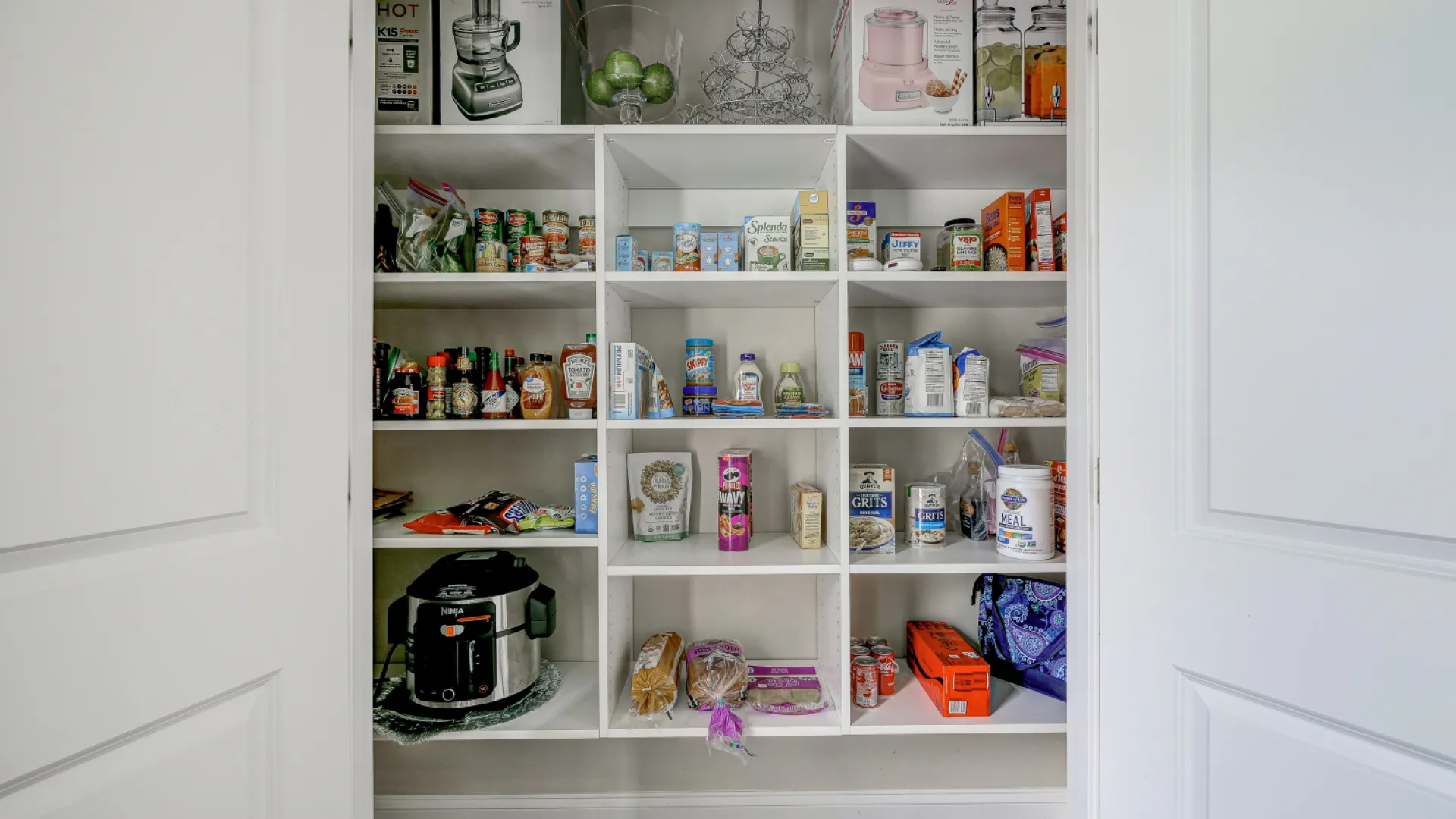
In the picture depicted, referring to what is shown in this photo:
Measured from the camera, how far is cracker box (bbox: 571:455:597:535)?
1.42m

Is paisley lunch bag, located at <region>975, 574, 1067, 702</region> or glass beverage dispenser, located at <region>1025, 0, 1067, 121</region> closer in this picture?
glass beverage dispenser, located at <region>1025, 0, 1067, 121</region>

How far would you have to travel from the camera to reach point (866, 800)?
1.70 m

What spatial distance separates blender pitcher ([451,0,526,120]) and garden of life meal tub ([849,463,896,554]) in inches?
46.6

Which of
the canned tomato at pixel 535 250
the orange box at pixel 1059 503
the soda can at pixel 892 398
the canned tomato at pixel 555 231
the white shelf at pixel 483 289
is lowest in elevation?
the orange box at pixel 1059 503

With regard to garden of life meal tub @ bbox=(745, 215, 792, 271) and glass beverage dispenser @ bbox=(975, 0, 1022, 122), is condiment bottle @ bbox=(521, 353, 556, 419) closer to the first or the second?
garden of life meal tub @ bbox=(745, 215, 792, 271)

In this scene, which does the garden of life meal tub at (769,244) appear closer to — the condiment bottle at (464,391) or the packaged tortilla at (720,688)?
the condiment bottle at (464,391)

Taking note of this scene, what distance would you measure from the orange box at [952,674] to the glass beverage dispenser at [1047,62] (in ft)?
4.13

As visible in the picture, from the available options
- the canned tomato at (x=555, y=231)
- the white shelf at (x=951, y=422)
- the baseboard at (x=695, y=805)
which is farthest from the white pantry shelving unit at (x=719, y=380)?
the baseboard at (x=695, y=805)

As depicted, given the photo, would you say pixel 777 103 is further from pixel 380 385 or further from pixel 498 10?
pixel 380 385

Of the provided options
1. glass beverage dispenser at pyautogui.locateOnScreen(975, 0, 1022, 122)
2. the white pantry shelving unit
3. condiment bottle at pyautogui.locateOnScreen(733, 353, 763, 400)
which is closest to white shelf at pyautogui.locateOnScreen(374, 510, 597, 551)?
the white pantry shelving unit

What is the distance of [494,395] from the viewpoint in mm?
1410

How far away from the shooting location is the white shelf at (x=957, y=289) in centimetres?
135
